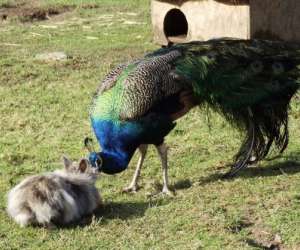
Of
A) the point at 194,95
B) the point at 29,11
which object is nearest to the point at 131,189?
the point at 194,95

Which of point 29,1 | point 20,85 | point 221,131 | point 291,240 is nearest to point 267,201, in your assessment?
point 291,240

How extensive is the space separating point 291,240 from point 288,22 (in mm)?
5464

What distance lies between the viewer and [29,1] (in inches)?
550

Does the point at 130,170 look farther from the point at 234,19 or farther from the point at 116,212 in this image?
the point at 234,19

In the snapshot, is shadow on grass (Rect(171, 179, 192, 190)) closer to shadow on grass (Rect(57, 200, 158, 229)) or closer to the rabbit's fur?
shadow on grass (Rect(57, 200, 158, 229))

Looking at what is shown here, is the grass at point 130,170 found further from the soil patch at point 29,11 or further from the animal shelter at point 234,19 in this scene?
the soil patch at point 29,11

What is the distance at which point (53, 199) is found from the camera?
15.8 feet

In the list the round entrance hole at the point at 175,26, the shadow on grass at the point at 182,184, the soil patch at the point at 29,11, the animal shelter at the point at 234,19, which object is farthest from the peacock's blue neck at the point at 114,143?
the soil patch at the point at 29,11

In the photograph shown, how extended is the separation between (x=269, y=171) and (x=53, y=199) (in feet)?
6.76

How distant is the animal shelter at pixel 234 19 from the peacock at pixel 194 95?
11.3ft

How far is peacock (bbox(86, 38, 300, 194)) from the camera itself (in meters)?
5.30

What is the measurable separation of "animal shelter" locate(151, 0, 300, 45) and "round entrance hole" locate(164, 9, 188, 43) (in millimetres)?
24

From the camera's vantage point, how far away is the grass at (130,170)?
4.83m

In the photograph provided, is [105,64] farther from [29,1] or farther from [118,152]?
[29,1]
